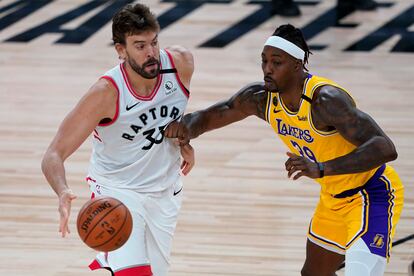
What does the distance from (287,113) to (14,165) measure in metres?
4.29

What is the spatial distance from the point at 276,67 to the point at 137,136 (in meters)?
0.86

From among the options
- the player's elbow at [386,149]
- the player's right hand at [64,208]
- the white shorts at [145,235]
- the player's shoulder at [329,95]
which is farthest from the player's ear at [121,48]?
the player's elbow at [386,149]

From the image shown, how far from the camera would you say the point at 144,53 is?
200 inches

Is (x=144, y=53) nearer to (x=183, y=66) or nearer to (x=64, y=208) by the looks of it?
(x=183, y=66)

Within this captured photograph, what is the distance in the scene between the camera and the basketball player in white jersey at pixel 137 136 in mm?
5051

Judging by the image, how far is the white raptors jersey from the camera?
520 centimetres

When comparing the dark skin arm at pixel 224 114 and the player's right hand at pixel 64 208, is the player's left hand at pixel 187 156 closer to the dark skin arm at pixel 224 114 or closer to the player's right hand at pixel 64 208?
the dark skin arm at pixel 224 114

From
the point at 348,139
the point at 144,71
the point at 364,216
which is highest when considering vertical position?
the point at 144,71

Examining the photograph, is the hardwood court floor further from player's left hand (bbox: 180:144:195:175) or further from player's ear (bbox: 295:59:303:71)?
player's ear (bbox: 295:59:303:71)

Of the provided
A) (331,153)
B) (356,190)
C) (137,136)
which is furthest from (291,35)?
(137,136)

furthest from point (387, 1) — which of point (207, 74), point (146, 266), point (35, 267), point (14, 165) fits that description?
point (146, 266)

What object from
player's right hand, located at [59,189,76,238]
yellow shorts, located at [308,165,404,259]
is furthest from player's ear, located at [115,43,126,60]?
yellow shorts, located at [308,165,404,259]

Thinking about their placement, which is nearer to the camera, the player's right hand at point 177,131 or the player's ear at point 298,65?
the player's ear at point 298,65

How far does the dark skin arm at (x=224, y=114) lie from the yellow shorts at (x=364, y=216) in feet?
2.06
